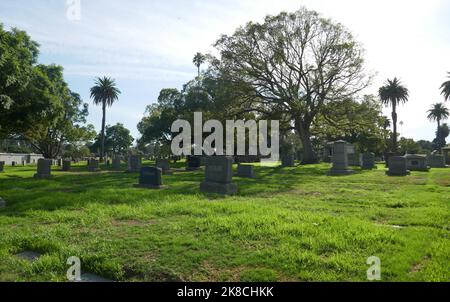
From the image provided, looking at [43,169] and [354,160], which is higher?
[354,160]

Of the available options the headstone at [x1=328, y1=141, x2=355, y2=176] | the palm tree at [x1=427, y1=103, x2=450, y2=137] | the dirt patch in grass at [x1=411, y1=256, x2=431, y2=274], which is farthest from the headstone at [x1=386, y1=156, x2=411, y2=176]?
the palm tree at [x1=427, y1=103, x2=450, y2=137]

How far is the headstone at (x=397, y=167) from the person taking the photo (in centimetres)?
2232

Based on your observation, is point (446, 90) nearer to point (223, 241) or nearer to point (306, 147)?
point (306, 147)

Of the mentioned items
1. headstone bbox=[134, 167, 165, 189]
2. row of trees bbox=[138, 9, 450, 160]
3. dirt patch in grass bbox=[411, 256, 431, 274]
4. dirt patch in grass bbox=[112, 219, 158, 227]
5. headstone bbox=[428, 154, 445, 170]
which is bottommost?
dirt patch in grass bbox=[411, 256, 431, 274]

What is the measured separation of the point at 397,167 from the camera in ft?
74.1

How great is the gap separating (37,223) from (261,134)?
1237 inches

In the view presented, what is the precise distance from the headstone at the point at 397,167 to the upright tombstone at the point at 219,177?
13.7 meters

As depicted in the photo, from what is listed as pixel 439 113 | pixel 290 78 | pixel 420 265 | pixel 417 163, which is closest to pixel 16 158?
pixel 290 78

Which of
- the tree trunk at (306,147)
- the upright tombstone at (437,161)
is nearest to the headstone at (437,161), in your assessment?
the upright tombstone at (437,161)

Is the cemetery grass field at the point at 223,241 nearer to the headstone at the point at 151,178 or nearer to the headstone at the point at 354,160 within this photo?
the headstone at the point at 151,178

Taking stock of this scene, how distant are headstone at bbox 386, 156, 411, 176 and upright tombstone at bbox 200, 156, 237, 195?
45.1 feet

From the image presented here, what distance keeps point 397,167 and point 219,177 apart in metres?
14.7

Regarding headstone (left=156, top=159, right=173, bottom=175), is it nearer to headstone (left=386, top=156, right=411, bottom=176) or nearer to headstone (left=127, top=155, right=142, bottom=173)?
headstone (left=127, top=155, right=142, bottom=173)

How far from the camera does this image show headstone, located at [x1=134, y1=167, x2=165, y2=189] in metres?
15.0
